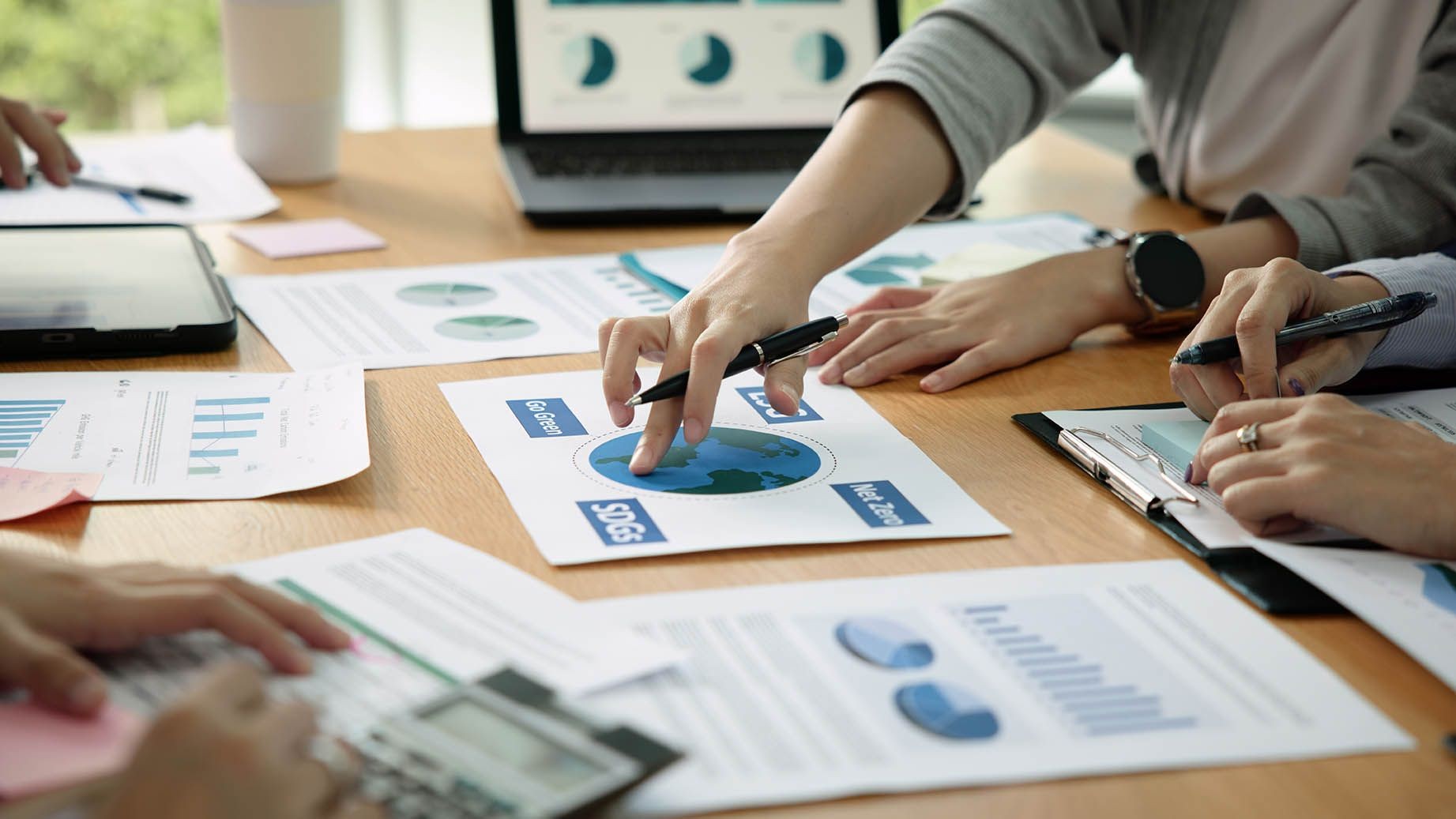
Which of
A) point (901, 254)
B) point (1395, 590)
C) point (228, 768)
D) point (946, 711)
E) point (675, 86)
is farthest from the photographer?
point (675, 86)

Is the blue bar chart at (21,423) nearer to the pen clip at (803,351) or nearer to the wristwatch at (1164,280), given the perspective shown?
the pen clip at (803,351)

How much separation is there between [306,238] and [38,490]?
57 cm

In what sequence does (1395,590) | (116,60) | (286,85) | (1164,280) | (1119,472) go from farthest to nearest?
(116,60)
(286,85)
(1164,280)
(1119,472)
(1395,590)

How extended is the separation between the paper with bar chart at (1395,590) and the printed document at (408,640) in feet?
1.12

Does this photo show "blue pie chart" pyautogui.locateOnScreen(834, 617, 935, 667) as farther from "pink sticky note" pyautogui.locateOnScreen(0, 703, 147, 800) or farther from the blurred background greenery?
the blurred background greenery

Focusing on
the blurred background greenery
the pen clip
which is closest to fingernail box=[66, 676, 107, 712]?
the pen clip

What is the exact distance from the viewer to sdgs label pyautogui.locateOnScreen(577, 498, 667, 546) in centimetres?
70

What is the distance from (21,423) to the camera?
2.63ft

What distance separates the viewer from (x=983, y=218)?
4.57 ft

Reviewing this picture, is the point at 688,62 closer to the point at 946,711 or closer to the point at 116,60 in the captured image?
the point at 946,711

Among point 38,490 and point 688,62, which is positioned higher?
point 688,62

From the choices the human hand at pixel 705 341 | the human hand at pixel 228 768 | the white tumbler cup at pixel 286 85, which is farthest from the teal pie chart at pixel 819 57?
the human hand at pixel 228 768

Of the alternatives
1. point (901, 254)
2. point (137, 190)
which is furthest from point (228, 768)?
point (137, 190)

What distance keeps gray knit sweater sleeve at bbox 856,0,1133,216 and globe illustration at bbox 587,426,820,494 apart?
15.8 inches
